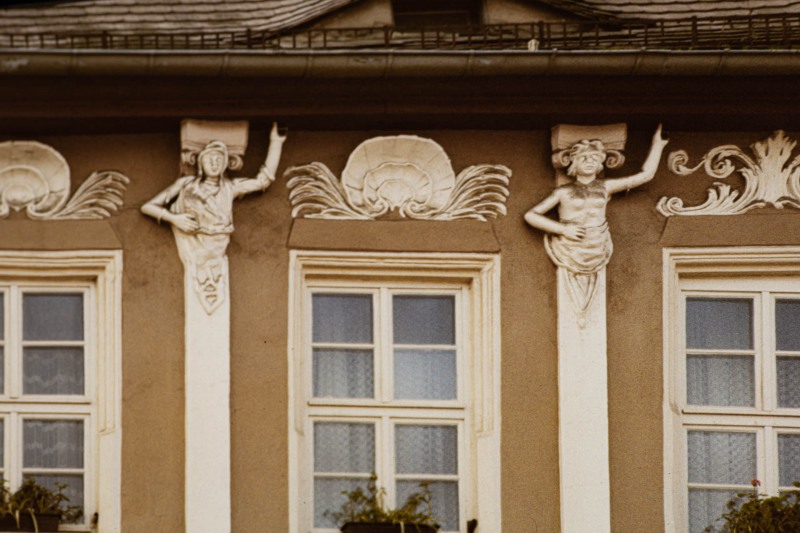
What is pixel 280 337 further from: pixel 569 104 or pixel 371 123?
pixel 569 104

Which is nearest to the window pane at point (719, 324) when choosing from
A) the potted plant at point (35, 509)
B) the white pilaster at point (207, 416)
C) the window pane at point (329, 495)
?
the window pane at point (329, 495)

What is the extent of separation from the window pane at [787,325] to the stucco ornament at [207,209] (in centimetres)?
276

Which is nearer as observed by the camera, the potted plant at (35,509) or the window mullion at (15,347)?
the potted plant at (35,509)

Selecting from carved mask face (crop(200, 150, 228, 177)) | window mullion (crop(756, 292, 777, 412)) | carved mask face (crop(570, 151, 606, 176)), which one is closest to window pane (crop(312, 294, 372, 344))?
carved mask face (crop(200, 150, 228, 177))

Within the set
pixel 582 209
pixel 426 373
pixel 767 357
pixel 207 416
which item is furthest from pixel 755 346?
pixel 207 416

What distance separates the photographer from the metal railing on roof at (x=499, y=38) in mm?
10523

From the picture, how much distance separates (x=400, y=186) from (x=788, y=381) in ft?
7.47

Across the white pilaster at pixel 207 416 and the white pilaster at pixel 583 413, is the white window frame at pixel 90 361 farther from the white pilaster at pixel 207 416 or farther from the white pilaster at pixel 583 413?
the white pilaster at pixel 583 413

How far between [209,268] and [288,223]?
1.61ft

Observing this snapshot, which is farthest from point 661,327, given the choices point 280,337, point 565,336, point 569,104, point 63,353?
point 63,353

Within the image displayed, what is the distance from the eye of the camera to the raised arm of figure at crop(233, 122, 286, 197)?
33.3 ft

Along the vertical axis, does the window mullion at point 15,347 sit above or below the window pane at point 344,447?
above

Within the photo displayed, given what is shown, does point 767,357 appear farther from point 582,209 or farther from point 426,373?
point 426,373

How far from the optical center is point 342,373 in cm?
1030
